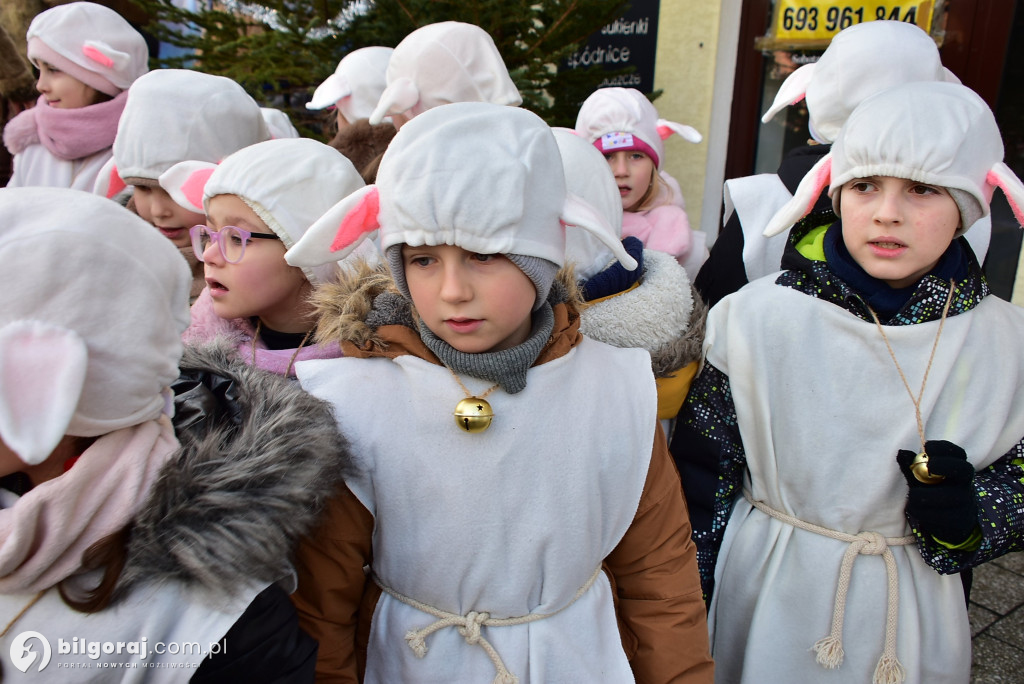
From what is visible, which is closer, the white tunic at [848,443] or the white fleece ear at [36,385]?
the white fleece ear at [36,385]

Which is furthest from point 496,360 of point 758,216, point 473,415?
point 758,216

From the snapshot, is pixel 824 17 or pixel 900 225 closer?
pixel 900 225

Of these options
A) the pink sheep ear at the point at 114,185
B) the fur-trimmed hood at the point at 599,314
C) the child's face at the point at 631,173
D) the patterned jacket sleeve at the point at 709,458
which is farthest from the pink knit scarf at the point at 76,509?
the child's face at the point at 631,173

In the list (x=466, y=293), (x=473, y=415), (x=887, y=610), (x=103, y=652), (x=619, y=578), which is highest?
(x=466, y=293)

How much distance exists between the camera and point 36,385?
1005mm

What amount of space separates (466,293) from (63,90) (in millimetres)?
2943

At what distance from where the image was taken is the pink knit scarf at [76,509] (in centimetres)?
107

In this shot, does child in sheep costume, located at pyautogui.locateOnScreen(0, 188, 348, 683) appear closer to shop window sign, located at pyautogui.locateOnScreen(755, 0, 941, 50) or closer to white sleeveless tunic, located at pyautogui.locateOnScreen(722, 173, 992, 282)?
white sleeveless tunic, located at pyautogui.locateOnScreen(722, 173, 992, 282)

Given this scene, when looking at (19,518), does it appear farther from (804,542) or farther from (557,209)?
(804,542)

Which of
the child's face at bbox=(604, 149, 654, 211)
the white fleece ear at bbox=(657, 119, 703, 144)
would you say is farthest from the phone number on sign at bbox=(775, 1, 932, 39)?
the child's face at bbox=(604, 149, 654, 211)

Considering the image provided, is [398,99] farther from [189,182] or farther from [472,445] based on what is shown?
[472,445]

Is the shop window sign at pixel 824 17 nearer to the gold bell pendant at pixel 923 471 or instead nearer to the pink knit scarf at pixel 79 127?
the gold bell pendant at pixel 923 471

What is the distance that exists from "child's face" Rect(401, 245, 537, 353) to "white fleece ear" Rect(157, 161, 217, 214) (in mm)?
951

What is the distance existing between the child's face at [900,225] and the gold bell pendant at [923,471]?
16.8 inches
